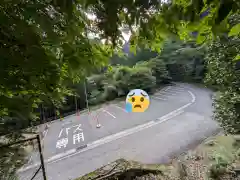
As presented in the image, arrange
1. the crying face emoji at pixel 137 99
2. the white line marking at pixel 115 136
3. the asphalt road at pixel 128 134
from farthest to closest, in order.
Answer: the crying face emoji at pixel 137 99 < the white line marking at pixel 115 136 < the asphalt road at pixel 128 134

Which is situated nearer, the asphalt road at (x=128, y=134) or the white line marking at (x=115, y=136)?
the asphalt road at (x=128, y=134)

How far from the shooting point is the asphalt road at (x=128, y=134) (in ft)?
12.3

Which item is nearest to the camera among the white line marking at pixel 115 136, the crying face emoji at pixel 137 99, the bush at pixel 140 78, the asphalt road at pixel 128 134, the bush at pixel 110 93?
the asphalt road at pixel 128 134

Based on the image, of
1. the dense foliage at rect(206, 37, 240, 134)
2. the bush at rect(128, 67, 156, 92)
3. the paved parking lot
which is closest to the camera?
the dense foliage at rect(206, 37, 240, 134)

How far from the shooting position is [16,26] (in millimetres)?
422

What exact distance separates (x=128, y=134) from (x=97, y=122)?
5.45 ft

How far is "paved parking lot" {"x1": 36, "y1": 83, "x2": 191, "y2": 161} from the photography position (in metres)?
4.84

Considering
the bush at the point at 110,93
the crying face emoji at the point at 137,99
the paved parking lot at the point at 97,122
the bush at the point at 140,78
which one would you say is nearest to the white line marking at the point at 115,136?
the paved parking lot at the point at 97,122

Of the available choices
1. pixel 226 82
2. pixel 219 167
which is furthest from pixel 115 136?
pixel 226 82

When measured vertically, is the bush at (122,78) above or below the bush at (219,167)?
above

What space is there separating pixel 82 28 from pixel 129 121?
18.5 ft

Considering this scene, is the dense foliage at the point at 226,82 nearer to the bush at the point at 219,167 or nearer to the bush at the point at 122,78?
the bush at the point at 219,167

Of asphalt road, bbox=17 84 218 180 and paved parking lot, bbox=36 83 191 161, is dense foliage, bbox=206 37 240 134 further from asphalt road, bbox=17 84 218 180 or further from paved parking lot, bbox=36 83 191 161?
paved parking lot, bbox=36 83 191 161

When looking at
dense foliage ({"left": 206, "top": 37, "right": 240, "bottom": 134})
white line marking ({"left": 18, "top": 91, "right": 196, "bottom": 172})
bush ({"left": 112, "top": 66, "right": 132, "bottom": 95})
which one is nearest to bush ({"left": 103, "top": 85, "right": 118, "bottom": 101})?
bush ({"left": 112, "top": 66, "right": 132, "bottom": 95})
